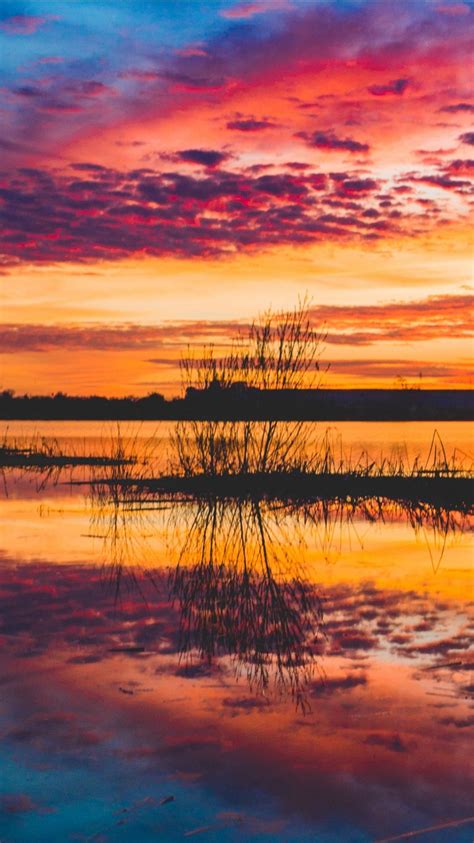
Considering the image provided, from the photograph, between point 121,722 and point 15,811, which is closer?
point 15,811

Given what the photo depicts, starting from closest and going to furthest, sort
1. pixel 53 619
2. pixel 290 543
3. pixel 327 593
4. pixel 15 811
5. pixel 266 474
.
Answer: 1. pixel 15 811
2. pixel 53 619
3. pixel 327 593
4. pixel 290 543
5. pixel 266 474

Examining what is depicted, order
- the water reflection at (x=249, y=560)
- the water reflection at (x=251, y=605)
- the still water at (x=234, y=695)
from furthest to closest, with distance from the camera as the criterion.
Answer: the water reflection at (x=249, y=560) → the water reflection at (x=251, y=605) → the still water at (x=234, y=695)

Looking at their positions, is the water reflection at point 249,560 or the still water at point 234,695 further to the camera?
the water reflection at point 249,560

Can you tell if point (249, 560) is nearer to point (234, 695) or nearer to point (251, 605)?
point (251, 605)

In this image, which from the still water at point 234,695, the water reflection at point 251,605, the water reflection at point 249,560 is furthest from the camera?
the water reflection at point 249,560

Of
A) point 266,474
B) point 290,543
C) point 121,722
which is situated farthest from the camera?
point 266,474

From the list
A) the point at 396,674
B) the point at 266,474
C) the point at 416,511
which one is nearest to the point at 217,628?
the point at 396,674

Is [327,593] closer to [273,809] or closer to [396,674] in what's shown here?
[396,674]

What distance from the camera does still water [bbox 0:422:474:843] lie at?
3.52m

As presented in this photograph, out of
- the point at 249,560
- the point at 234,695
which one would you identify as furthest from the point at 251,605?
the point at 234,695

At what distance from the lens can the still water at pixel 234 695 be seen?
11.5 ft

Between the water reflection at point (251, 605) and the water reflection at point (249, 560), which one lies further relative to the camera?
the water reflection at point (249, 560)

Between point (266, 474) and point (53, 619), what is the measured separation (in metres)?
11.6

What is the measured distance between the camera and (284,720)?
4535mm
